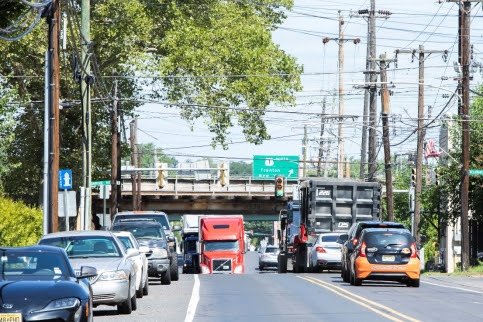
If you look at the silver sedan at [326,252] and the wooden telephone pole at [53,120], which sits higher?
the wooden telephone pole at [53,120]

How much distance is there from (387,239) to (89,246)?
11.8 m

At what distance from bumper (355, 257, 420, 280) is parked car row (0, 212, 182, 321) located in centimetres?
548

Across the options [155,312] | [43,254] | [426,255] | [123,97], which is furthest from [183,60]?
[426,255]

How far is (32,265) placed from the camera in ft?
51.8

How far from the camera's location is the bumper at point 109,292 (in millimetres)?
20328

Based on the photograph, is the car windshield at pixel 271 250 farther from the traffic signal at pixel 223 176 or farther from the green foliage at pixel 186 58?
the green foliage at pixel 186 58

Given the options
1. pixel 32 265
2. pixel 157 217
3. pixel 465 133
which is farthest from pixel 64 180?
pixel 32 265

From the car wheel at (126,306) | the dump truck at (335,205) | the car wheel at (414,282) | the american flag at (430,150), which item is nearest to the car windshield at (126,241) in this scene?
the car wheel at (126,306)

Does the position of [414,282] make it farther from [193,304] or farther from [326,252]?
[326,252]

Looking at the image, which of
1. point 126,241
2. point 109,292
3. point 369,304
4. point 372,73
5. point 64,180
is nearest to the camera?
point 109,292

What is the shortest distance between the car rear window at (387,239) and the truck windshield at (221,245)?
94.3ft

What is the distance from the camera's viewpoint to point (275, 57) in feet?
171

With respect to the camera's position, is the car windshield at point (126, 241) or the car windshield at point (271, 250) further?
the car windshield at point (271, 250)

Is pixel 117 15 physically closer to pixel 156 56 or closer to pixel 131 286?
pixel 156 56
